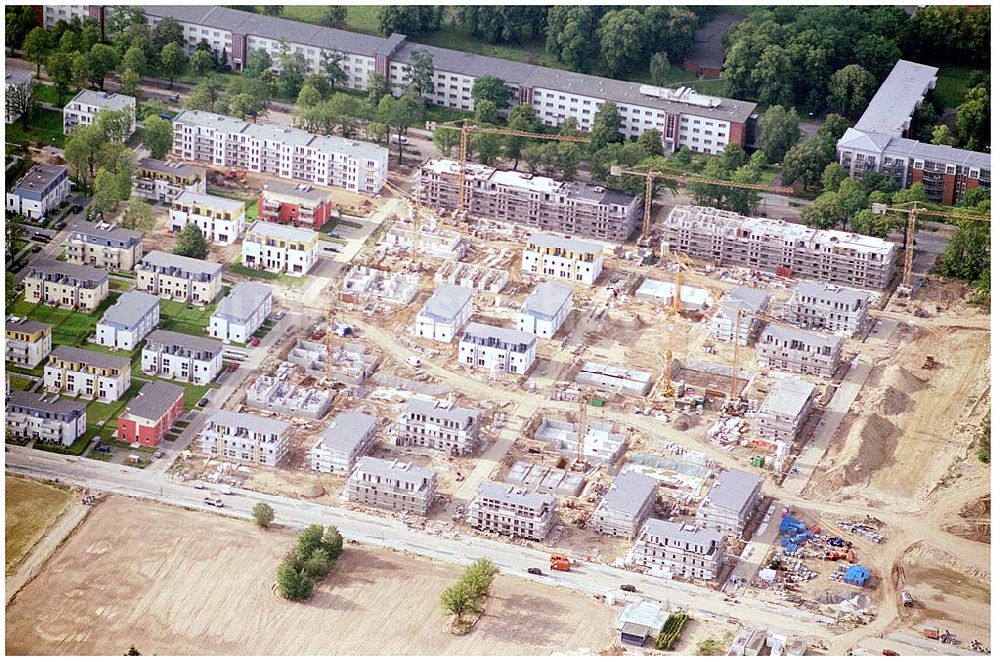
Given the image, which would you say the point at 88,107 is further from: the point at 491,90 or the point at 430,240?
the point at 491,90

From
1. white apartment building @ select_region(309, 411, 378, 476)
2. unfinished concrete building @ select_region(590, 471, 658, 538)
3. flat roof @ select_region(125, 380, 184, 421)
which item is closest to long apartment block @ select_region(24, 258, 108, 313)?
flat roof @ select_region(125, 380, 184, 421)

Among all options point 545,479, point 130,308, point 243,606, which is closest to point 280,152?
point 130,308

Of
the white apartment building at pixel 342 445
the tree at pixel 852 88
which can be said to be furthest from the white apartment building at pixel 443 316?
the tree at pixel 852 88

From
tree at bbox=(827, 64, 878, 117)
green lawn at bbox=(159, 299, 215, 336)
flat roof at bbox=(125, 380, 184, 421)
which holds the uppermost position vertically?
tree at bbox=(827, 64, 878, 117)

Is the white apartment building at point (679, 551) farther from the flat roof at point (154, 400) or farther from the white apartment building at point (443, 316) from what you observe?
the flat roof at point (154, 400)

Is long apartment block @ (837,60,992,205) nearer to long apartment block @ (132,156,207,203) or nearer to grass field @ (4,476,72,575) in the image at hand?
long apartment block @ (132,156,207,203)

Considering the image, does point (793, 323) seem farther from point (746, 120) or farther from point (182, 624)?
A: point (182, 624)
